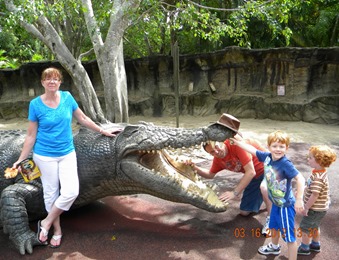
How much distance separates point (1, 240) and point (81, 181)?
93 centimetres

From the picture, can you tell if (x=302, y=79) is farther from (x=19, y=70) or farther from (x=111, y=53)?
(x=19, y=70)

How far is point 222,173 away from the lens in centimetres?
493

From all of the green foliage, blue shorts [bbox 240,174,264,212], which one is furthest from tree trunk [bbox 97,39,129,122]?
blue shorts [bbox 240,174,264,212]

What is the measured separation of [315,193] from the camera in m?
2.41

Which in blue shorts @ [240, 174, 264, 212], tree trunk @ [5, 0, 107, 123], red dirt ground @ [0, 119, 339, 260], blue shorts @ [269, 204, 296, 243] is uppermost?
tree trunk @ [5, 0, 107, 123]

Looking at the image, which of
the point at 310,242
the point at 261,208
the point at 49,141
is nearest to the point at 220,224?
the point at 261,208

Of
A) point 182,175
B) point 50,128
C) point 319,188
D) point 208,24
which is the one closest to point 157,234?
point 182,175

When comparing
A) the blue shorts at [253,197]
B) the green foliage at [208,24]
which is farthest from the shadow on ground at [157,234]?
the green foliage at [208,24]

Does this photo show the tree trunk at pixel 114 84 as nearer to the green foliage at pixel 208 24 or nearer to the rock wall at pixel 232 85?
the green foliage at pixel 208 24

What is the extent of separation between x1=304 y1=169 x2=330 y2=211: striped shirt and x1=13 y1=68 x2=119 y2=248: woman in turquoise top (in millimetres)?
1982

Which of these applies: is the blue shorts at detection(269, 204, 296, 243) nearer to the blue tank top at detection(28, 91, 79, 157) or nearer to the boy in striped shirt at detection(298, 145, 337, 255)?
the boy in striped shirt at detection(298, 145, 337, 255)

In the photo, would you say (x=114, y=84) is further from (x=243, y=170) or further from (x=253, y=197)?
(x=253, y=197)

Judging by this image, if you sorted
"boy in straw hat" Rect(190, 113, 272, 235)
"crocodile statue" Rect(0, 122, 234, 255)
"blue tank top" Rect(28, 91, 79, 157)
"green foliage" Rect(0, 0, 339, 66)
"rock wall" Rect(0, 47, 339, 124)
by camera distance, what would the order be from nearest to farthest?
"blue tank top" Rect(28, 91, 79, 157)
"crocodile statue" Rect(0, 122, 234, 255)
"boy in straw hat" Rect(190, 113, 272, 235)
"green foliage" Rect(0, 0, 339, 66)
"rock wall" Rect(0, 47, 339, 124)

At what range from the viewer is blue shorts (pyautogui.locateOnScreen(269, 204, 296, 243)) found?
2.37 m
